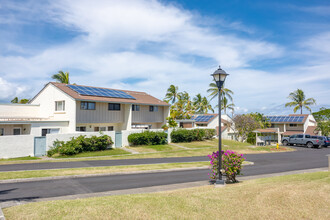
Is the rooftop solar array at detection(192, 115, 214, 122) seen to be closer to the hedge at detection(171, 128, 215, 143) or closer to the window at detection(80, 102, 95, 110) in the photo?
the hedge at detection(171, 128, 215, 143)

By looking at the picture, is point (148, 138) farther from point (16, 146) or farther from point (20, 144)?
point (16, 146)

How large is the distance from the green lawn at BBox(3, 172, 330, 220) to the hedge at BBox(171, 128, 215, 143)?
26022 millimetres

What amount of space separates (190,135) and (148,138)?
7.49m

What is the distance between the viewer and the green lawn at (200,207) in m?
6.40

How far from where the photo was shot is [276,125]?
190 ft

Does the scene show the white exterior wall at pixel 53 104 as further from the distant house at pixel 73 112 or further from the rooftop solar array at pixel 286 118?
the rooftop solar array at pixel 286 118

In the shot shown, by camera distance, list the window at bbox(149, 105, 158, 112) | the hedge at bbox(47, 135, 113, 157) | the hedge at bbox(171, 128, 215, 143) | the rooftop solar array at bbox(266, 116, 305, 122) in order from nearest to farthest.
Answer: the hedge at bbox(47, 135, 113, 157), the hedge at bbox(171, 128, 215, 143), the window at bbox(149, 105, 158, 112), the rooftop solar array at bbox(266, 116, 305, 122)

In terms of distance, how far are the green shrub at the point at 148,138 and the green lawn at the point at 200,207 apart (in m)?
21.7

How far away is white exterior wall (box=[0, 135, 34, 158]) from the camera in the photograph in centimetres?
2059

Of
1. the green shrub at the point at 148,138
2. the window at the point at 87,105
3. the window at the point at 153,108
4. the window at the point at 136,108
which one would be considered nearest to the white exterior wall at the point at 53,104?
the window at the point at 87,105

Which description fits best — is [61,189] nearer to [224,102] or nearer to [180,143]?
[180,143]

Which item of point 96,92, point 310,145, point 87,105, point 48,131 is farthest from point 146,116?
point 310,145

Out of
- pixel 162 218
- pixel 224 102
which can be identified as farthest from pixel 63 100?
pixel 224 102

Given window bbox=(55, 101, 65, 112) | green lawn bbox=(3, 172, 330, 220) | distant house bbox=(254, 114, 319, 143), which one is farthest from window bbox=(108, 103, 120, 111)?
distant house bbox=(254, 114, 319, 143)
